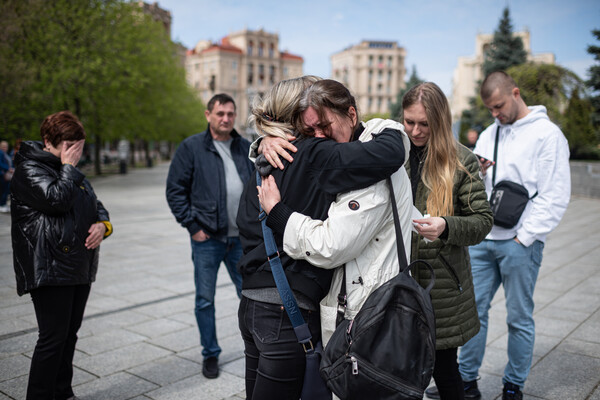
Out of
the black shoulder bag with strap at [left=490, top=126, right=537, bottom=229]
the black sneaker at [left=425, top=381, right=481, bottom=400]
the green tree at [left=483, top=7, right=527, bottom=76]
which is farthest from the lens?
the green tree at [left=483, top=7, right=527, bottom=76]

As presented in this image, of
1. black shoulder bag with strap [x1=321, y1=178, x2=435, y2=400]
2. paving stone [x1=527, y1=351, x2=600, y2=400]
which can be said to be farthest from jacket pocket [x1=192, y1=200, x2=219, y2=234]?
paving stone [x1=527, y1=351, x2=600, y2=400]

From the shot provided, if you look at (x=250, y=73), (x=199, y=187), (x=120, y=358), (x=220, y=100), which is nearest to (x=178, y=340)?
(x=120, y=358)

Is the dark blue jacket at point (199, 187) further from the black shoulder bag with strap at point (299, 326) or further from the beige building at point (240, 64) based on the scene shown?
the beige building at point (240, 64)

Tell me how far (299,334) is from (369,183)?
2.04ft

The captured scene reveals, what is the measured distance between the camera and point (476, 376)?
3471mm

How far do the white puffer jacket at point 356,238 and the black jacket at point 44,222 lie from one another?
1.77 meters

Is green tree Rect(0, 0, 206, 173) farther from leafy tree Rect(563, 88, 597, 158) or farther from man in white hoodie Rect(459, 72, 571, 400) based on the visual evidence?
leafy tree Rect(563, 88, 597, 158)

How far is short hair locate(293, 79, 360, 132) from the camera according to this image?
1854 mm

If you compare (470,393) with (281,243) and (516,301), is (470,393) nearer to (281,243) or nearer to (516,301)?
(516,301)

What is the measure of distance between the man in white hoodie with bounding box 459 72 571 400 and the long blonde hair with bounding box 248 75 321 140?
1.95 m

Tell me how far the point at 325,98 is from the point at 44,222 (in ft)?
6.70

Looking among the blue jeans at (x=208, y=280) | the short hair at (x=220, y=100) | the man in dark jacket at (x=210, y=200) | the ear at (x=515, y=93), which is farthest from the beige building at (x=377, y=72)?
the ear at (x=515, y=93)

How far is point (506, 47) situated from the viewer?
1242 inches

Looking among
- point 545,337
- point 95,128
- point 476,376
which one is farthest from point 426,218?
point 95,128
